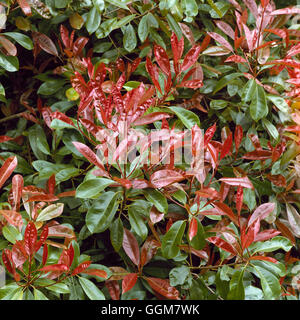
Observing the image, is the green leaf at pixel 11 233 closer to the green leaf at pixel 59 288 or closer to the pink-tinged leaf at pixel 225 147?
the green leaf at pixel 59 288

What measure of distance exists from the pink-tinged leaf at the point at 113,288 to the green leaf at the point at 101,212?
20 cm

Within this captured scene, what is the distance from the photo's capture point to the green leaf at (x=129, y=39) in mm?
1203

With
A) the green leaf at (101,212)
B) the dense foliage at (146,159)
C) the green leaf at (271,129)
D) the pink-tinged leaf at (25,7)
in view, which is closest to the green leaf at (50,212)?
the dense foliage at (146,159)

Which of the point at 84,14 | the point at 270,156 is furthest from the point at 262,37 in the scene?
the point at 84,14

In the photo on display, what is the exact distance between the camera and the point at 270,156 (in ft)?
3.60

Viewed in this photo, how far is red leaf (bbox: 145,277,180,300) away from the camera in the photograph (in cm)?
95

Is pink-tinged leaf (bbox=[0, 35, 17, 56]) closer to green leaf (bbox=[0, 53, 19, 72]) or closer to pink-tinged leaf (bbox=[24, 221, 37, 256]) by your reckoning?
green leaf (bbox=[0, 53, 19, 72])

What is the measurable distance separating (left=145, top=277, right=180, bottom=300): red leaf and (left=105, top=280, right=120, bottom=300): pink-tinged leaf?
93 mm

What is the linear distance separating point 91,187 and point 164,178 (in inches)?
6.8

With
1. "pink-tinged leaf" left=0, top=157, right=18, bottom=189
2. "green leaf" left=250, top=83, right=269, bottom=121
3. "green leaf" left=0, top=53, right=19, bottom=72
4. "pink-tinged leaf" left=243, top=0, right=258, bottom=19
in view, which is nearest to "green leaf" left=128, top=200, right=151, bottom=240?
"pink-tinged leaf" left=0, top=157, right=18, bottom=189

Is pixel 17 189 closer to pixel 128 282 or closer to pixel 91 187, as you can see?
pixel 91 187

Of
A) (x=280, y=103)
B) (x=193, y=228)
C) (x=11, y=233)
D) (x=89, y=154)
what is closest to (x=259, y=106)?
(x=280, y=103)
